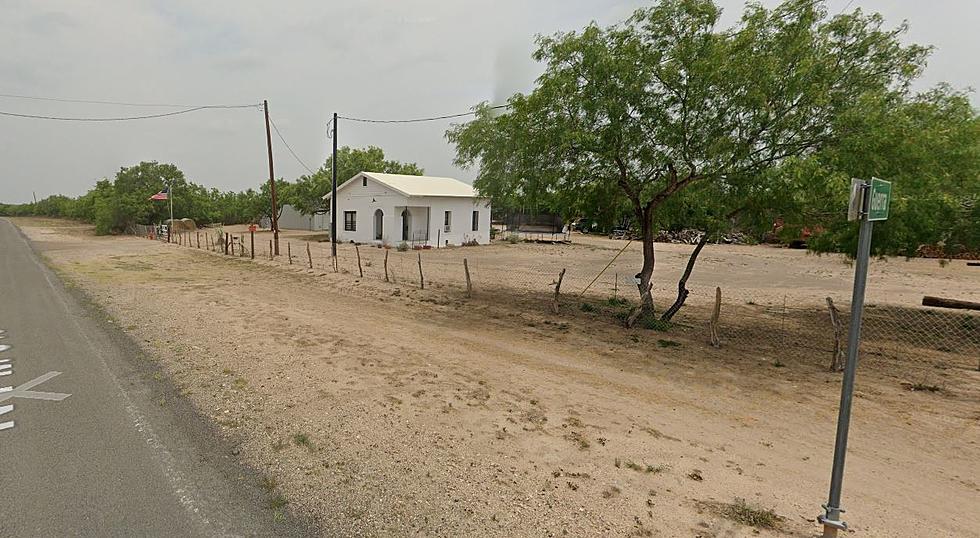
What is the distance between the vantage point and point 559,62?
9.52 meters

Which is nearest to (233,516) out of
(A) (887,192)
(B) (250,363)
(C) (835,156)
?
(B) (250,363)

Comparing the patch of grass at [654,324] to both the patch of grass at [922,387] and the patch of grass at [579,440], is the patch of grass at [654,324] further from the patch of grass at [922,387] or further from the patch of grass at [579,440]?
the patch of grass at [579,440]

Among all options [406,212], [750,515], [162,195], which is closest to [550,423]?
[750,515]

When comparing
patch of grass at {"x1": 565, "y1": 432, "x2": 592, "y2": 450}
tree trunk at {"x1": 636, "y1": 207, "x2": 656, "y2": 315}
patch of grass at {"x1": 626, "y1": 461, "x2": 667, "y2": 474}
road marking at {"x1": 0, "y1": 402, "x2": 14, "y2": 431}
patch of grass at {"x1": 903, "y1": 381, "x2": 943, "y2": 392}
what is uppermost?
tree trunk at {"x1": 636, "y1": 207, "x2": 656, "y2": 315}

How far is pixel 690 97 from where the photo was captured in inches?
336

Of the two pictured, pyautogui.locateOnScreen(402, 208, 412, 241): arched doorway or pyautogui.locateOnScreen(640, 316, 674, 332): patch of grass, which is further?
pyautogui.locateOnScreen(402, 208, 412, 241): arched doorway

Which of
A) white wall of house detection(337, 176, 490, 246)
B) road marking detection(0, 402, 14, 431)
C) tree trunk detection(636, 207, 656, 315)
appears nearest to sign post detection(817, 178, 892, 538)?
road marking detection(0, 402, 14, 431)

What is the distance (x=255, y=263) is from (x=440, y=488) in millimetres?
19395

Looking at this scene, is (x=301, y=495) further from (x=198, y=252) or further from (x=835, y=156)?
(x=198, y=252)

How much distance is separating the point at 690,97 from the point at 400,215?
24243 mm

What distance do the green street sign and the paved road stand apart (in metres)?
4.07

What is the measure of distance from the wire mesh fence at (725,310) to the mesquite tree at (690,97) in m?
1.82

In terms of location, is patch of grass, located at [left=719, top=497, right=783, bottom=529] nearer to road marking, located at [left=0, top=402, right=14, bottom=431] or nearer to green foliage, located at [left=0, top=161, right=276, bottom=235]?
road marking, located at [left=0, top=402, right=14, bottom=431]

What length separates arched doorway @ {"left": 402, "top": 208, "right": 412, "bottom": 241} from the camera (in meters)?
31.5
